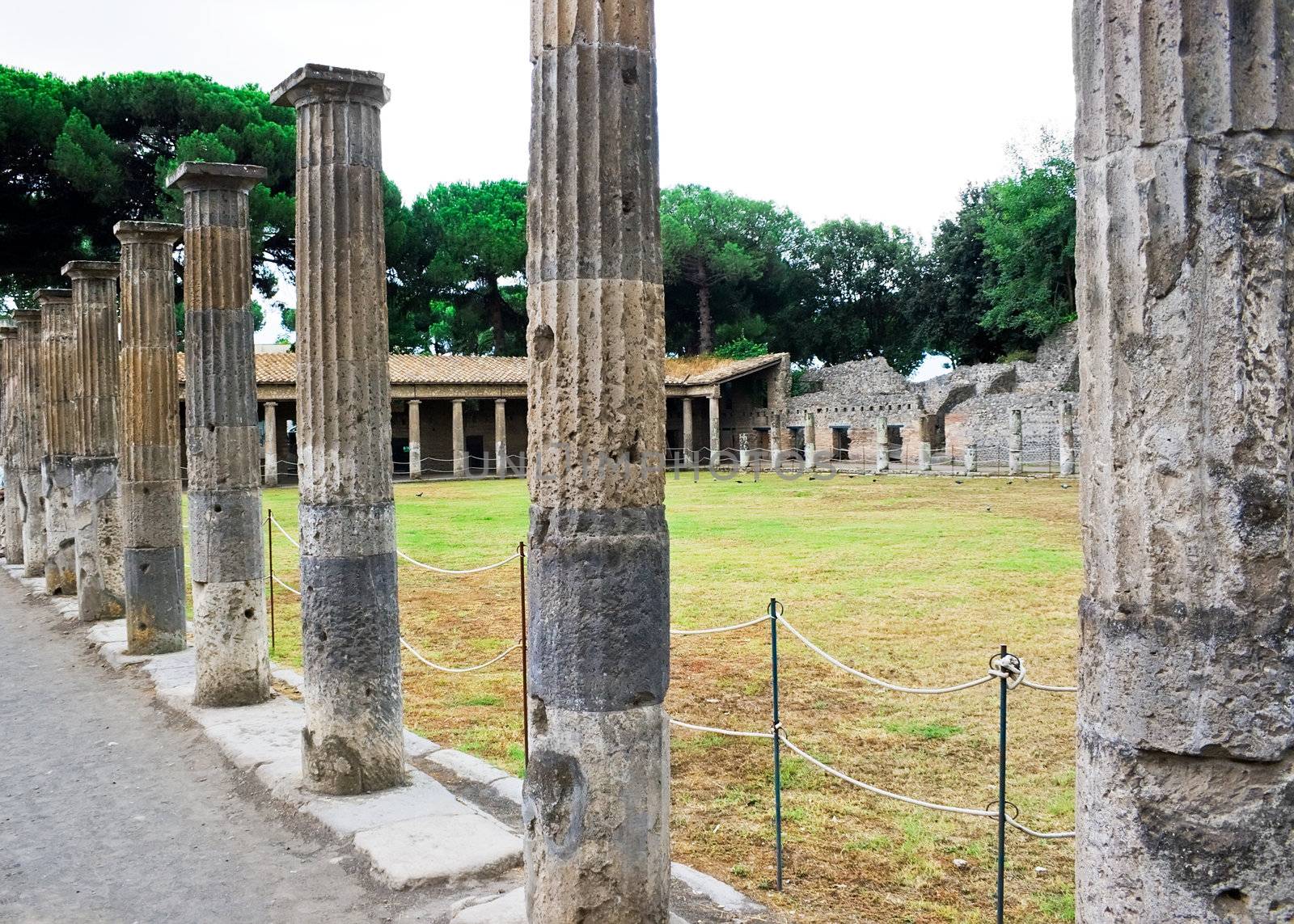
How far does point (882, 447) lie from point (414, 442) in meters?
13.7

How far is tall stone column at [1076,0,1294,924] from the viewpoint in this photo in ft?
5.91

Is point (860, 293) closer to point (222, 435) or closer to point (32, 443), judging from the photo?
point (32, 443)

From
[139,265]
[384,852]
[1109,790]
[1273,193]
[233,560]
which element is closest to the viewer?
[1273,193]

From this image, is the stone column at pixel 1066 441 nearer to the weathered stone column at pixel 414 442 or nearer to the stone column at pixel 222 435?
the weathered stone column at pixel 414 442

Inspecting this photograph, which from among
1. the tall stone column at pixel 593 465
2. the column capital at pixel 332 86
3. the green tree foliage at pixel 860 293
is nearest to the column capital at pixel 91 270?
the column capital at pixel 332 86

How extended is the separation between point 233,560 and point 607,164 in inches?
187

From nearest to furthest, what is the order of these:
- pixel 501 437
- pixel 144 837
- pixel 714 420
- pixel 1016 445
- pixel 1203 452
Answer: pixel 1203 452 < pixel 144 837 < pixel 1016 445 < pixel 501 437 < pixel 714 420

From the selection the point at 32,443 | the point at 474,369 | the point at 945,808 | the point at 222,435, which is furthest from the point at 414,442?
the point at 945,808

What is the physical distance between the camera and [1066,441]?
26.3 meters

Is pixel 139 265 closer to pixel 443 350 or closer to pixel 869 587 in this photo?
pixel 869 587

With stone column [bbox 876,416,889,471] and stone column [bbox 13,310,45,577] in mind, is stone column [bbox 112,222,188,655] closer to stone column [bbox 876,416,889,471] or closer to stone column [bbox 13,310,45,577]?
stone column [bbox 13,310,45,577]

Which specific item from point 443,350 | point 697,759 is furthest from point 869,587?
point 443,350

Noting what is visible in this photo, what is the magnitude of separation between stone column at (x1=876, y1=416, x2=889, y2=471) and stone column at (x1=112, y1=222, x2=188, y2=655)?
24.5 metres

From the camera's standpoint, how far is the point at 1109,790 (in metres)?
1.94
